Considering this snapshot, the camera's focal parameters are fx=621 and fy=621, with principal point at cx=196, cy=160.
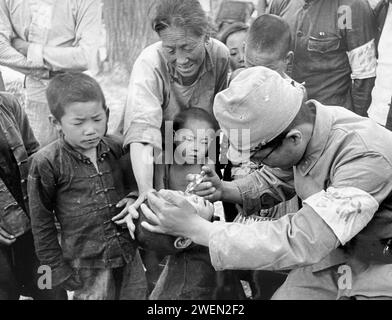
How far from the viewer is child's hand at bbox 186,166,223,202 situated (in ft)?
10.0

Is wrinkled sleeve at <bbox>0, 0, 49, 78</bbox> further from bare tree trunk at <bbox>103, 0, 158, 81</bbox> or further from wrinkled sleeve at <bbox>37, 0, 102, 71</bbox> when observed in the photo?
bare tree trunk at <bbox>103, 0, 158, 81</bbox>

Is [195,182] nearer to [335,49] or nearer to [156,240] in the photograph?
[156,240]

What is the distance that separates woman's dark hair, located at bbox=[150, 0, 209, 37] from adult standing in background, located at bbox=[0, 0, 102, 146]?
64 centimetres

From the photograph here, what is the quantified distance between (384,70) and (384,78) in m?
0.05

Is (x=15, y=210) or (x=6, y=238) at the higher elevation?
(x=15, y=210)

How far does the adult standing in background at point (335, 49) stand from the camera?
3.84 m

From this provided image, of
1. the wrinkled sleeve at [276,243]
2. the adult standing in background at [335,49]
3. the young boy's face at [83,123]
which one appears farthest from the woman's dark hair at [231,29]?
the wrinkled sleeve at [276,243]

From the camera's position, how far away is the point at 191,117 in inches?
132

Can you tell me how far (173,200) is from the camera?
2.66m

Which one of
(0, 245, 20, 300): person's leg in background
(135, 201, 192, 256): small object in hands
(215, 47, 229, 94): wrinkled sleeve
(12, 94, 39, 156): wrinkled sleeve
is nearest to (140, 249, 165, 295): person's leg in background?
(135, 201, 192, 256): small object in hands

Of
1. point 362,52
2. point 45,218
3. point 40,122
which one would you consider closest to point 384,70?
point 362,52

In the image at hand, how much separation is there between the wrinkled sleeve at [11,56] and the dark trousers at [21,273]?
3.35ft
